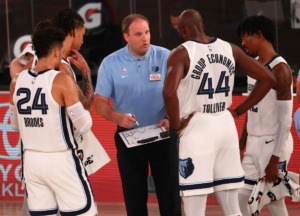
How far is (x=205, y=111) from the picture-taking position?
6.82 meters

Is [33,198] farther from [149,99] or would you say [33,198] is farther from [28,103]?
[149,99]

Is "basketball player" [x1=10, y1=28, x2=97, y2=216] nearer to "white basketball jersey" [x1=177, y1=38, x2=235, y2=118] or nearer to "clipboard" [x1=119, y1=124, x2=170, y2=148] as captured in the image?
"white basketball jersey" [x1=177, y1=38, x2=235, y2=118]

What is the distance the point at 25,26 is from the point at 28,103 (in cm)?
703

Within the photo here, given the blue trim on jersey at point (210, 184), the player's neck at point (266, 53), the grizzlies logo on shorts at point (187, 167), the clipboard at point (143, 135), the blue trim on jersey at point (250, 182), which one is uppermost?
the player's neck at point (266, 53)

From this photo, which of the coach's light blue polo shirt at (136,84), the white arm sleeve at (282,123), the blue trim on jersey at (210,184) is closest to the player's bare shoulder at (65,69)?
the coach's light blue polo shirt at (136,84)

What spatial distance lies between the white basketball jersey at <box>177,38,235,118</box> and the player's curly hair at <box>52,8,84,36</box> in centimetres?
96

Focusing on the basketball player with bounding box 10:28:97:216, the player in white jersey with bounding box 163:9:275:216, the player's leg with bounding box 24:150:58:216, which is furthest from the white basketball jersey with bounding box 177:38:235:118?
the player's leg with bounding box 24:150:58:216

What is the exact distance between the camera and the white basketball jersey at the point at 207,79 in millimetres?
6688

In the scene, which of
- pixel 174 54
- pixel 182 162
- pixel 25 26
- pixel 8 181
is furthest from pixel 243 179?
pixel 25 26

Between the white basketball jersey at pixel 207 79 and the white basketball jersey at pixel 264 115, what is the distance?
606 millimetres

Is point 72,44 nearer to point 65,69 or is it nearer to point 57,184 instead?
point 65,69

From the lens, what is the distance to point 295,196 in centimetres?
759

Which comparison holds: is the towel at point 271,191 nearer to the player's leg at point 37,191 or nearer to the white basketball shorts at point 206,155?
the white basketball shorts at point 206,155

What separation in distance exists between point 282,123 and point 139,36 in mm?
1269
